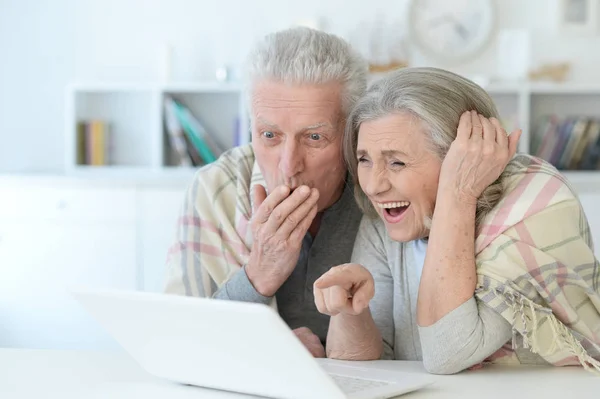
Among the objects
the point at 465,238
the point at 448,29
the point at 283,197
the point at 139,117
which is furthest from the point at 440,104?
the point at 139,117

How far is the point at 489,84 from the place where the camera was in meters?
4.12

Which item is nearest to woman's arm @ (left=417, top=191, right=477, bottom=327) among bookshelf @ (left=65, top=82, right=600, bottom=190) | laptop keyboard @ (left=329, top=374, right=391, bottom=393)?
laptop keyboard @ (left=329, top=374, right=391, bottom=393)

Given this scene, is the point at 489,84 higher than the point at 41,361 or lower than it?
higher

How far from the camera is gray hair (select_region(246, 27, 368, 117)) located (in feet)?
5.92

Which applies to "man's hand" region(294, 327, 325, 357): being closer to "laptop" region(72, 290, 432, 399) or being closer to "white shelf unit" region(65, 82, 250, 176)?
"laptop" region(72, 290, 432, 399)

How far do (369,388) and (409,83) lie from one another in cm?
58

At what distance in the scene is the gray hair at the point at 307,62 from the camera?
1.80 meters

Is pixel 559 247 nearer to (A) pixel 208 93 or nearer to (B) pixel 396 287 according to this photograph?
(B) pixel 396 287

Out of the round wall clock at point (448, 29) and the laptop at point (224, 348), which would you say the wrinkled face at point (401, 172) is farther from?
the round wall clock at point (448, 29)

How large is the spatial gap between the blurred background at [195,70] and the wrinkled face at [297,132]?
2.14 m

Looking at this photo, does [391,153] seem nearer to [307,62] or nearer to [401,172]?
[401,172]

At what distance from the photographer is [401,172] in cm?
161

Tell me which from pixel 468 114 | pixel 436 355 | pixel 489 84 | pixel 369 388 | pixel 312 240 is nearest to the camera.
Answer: pixel 369 388

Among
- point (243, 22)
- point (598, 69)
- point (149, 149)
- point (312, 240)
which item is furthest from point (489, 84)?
point (312, 240)
